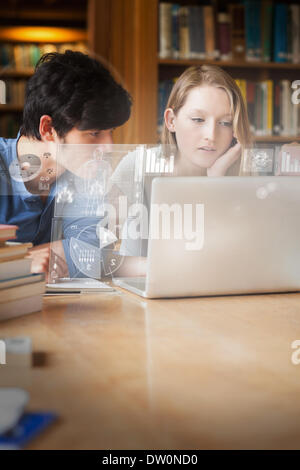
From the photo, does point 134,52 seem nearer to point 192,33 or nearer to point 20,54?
point 192,33

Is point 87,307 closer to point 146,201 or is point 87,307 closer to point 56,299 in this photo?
point 56,299

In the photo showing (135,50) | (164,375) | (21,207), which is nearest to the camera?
(164,375)

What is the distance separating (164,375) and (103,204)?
0.65m

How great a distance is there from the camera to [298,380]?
2.33 feet

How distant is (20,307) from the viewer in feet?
3.40

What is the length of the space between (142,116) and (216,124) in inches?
36.2

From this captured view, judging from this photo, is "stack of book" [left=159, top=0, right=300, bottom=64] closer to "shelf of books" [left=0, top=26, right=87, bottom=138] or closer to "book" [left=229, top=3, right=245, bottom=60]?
"book" [left=229, top=3, right=245, bottom=60]

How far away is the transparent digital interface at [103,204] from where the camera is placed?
4.10 ft

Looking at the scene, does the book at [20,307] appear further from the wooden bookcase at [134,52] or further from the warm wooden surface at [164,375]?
the wooden bookcase at [134,52]

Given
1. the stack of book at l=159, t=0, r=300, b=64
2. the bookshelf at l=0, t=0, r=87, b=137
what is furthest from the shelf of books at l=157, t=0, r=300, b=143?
the bookshelf at l=0, t=0, r=87, b=137

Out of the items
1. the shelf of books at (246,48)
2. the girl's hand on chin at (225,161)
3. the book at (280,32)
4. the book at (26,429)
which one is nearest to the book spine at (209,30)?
the shelf of books at (246,48)

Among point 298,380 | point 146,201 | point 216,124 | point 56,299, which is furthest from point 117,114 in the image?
point 298,380

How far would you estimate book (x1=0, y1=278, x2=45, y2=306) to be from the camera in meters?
1.00

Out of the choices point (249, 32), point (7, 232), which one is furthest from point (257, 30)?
point (7, 232)
